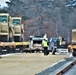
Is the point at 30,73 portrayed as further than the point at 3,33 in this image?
No

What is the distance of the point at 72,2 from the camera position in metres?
150

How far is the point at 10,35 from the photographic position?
5716cm

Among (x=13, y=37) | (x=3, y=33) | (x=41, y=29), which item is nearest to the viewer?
(x=3, y=33)

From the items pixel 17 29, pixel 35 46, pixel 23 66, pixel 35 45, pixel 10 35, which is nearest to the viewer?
pixel 23 66

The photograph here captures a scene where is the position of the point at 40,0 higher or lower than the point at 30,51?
higher

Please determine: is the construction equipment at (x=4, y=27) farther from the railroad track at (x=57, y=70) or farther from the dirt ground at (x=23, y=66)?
the railroad track at (x=57, y=70)

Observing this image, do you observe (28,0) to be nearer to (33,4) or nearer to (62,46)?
(33,4)

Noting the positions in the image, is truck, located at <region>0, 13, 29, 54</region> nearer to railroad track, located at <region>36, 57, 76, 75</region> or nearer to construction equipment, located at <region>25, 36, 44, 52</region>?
construction equipment, located at <region>25, 36, 44, 52</region>

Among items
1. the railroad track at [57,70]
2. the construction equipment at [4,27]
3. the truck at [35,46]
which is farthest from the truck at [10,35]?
the railroad track at [57,70]

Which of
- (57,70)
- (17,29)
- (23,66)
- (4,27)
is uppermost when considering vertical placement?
(4,27)

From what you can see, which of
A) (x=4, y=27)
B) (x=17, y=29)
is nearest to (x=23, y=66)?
(x=4, y=27)

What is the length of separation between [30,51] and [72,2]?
299 ft

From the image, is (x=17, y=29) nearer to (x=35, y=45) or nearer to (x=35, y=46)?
(x=35, y=45)

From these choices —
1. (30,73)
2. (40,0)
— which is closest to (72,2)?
(40,0)
